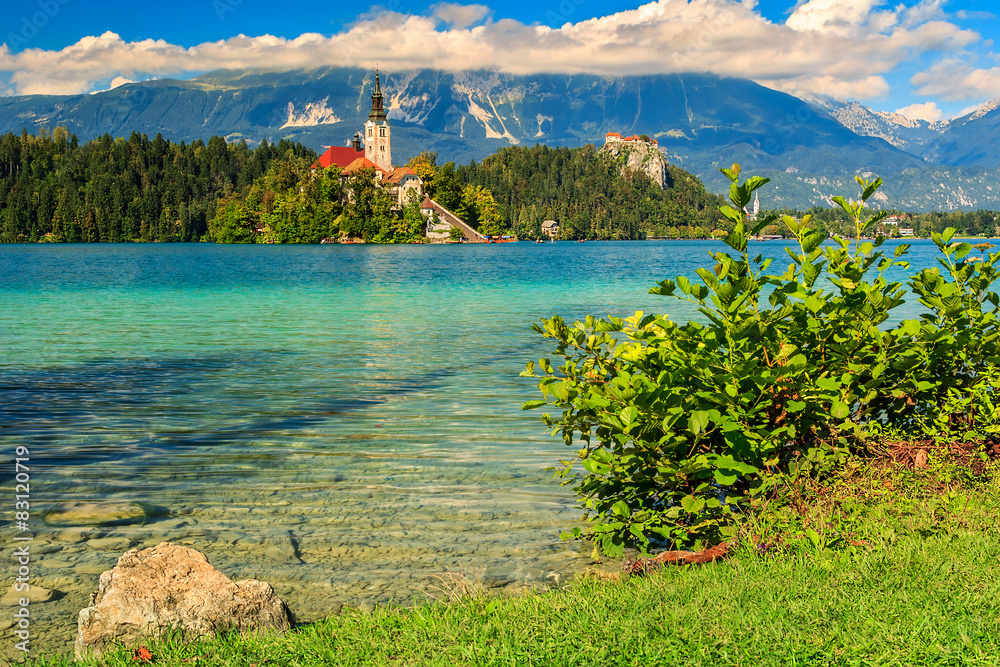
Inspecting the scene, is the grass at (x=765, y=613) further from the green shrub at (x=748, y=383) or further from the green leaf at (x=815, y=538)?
the green shrub at (x=748, y=383)

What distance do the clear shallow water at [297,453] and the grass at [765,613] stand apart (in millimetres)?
1336

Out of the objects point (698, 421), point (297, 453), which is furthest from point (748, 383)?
point (297, 453)

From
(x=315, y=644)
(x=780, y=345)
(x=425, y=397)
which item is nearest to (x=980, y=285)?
(x=780, y=345)

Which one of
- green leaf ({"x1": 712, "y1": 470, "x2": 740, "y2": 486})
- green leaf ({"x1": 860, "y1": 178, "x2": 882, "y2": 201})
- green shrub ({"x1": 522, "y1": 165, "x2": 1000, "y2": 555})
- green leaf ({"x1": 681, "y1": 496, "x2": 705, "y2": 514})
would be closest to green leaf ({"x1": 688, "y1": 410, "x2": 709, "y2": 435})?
green shrub ({"x1": 522, "y1": 165, "x2": 1000, "y2": 555})

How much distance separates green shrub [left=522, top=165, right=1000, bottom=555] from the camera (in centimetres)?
520

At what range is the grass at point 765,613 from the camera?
3689mm

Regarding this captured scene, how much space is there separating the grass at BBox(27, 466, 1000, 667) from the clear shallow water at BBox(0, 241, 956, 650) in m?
1.34

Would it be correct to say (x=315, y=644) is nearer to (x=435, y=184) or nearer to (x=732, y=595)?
(x=732, y=595)

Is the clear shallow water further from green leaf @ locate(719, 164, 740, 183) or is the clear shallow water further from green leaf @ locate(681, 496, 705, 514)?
green leaf @ locate(719, 164, 740, 183)

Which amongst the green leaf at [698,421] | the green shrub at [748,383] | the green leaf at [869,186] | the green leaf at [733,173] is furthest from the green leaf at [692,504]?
the green leaf at [869,186]

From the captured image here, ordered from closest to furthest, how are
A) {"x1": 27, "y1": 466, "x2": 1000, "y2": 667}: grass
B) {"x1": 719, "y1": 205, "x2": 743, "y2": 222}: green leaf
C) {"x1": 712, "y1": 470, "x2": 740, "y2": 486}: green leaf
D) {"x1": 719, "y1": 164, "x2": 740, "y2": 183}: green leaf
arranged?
{"x1": 27, "y1": 466, "x2": 1000, "y2": 667}: grass < {"x1": 719, "y1": 205, "x2": 743, "y2": 222}: green leaf < {"x1": 712, "y1": 470, "x2": 740, "y2": 486}: green leaf < {"x1": 719, "y1": 164, "x2": 740, "y2": 183}: green leaf

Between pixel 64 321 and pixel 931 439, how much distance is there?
1165 inches

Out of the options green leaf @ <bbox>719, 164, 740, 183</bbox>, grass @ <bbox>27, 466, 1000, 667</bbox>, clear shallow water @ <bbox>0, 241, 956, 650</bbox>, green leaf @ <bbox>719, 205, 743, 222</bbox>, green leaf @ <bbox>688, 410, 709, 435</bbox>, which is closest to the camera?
grass @ <bbox>27, 466, 1000, 667</bbox>

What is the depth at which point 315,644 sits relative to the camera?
4.20 m
